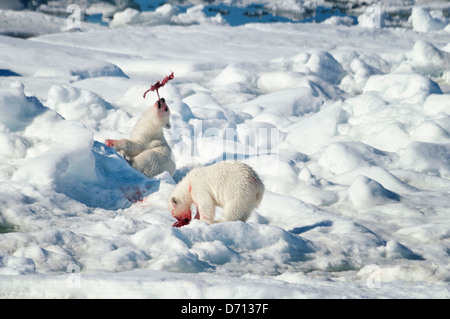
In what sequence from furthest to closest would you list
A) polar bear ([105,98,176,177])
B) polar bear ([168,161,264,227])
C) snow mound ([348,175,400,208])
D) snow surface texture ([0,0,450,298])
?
1. polar bear ([105,98,176,177])
2. snow mound ([348,175,400,208])
3. polar bear ([168,161,264,227])
4. snow surface texture ([0,0,450,298])

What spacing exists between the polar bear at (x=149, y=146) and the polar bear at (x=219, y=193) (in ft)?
4.40

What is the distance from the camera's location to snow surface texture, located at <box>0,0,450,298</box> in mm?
2994

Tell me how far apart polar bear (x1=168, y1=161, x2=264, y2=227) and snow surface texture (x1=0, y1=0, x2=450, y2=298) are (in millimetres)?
203

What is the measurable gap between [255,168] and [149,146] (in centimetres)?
125

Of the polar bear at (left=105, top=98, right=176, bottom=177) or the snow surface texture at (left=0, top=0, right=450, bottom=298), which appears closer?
the snow surface texture at (left=0, top=0, right=450, bottom=298)

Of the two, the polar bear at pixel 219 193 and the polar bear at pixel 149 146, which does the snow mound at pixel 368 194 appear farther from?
the polar bear at pixel 149 146

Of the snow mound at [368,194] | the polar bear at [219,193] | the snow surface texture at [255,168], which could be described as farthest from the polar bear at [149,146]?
the snow mound at [368,194]

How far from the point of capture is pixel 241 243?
3.60m

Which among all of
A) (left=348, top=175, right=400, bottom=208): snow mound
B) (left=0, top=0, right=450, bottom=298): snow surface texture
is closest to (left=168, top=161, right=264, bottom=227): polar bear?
(left=0, top=0, right=450, bottom=298): snow surface texture

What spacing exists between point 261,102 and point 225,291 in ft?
22.7

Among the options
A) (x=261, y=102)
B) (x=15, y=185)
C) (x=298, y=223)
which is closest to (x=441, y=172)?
(x=298, y=223)

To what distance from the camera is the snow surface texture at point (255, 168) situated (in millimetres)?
2994

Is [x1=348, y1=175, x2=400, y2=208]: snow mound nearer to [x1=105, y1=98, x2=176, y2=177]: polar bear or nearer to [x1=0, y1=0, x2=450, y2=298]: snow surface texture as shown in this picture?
[x1=0, y1=0, x2=450, y2=298]: snow surface texture
